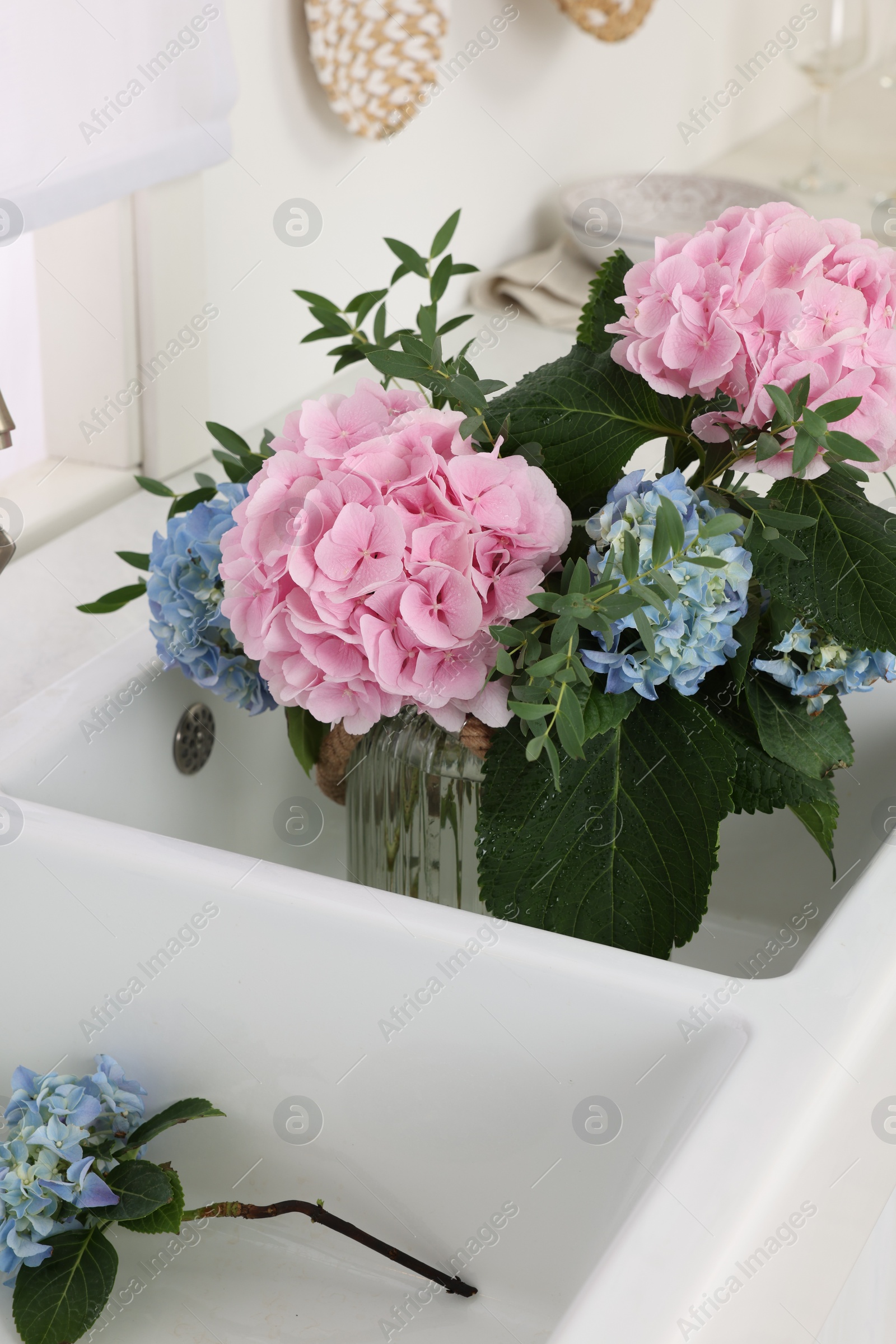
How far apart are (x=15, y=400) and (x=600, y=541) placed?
2.08 ft

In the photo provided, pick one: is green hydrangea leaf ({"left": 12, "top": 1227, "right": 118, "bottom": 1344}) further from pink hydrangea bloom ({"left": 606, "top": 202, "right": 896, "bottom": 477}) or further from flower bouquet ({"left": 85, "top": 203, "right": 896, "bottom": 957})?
pink hydrangea bloom ({"left": 606, "top": 202, "right": 896, "bottom": 477})

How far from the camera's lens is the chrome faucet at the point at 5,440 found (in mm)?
540

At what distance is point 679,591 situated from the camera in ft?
1.53

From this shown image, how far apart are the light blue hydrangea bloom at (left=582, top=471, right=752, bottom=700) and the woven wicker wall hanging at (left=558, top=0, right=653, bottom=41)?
3.96ft

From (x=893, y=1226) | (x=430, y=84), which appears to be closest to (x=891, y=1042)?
(x=893, y=1226)

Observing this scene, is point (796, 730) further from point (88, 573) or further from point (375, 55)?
point (375, 55)

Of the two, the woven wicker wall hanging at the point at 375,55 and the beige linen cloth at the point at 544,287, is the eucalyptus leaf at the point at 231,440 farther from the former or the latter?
the beige linen cloth at the point at 544,287

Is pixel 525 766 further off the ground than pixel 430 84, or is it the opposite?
pixel 430 84

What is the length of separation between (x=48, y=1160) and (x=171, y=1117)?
48mm

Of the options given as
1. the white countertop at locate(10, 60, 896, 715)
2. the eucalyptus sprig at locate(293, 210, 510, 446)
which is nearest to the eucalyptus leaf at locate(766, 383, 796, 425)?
the eucalyptus sprig at locate(293, 210, 510, 446)

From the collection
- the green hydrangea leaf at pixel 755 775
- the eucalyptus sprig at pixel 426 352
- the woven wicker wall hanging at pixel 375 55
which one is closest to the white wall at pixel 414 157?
the woven wicker wall hanging at pixel 375 55

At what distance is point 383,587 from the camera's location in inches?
18.8

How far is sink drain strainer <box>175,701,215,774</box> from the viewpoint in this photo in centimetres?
69

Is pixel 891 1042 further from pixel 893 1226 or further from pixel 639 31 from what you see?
pixel 639 31
